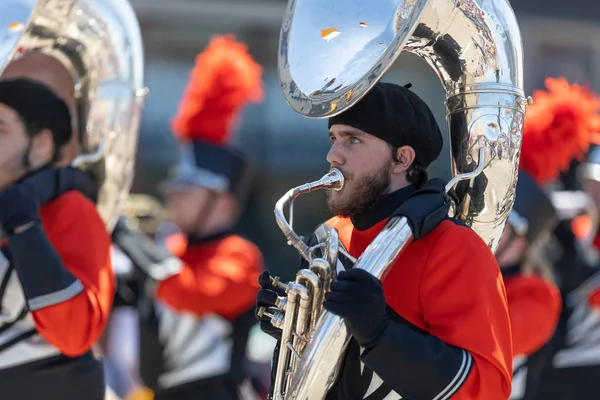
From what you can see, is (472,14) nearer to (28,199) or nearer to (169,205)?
(28,199)

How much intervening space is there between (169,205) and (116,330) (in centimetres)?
97

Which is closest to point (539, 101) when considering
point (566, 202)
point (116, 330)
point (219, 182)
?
point (566, 202)

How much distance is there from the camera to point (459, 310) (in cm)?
203

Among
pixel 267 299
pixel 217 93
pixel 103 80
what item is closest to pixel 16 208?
pixel 103 80

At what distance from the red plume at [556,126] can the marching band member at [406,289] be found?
5.59 feet

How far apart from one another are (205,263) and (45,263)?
196cm

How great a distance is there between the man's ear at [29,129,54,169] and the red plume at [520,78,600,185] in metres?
1.89

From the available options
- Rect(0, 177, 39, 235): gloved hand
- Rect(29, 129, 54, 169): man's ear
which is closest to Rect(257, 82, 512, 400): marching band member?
Rect(0, 177, 39, 235): gloved hand

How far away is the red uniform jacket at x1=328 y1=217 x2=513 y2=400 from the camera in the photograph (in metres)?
1.95

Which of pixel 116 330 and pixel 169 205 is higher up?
pixel 169 205

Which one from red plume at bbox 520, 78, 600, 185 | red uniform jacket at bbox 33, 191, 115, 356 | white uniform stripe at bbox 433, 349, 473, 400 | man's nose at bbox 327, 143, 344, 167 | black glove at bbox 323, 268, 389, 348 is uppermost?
red plume at bbox 520, 78, 600, 185

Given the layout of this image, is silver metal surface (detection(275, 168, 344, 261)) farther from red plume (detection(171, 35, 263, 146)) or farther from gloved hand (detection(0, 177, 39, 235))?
red plume (detection(171, 35, 263, 146))

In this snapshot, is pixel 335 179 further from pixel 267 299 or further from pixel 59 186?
pixel 59 186

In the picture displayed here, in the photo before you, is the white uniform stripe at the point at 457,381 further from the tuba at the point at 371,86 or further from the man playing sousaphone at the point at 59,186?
the man playing sousaphone at the point at 59,186
